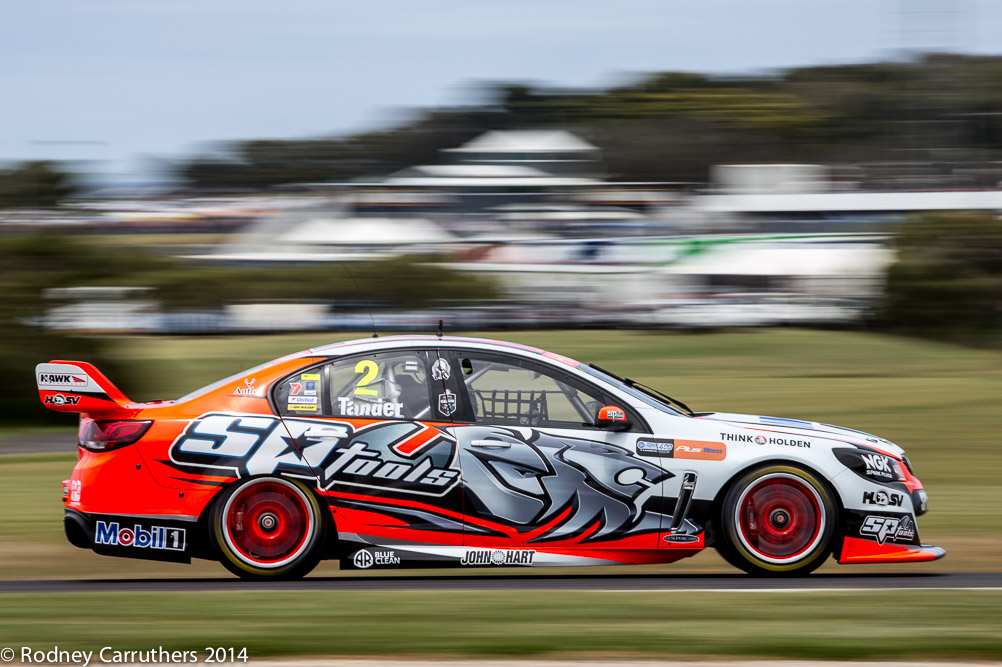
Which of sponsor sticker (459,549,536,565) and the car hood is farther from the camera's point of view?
the car hood

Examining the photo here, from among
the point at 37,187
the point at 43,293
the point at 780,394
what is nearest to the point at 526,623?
the point at 780,394

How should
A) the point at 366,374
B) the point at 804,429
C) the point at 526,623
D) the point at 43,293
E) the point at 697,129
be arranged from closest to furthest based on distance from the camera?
1. the point at 526,623
2. the point at 366,374
3. the point at 804,429
4. the point at 43,293
5. the point at 697,129

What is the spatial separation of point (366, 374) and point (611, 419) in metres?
1.47

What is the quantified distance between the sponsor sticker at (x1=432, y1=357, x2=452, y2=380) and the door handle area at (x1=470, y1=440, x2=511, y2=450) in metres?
0.45

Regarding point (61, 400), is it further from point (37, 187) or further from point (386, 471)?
point (37, 187)

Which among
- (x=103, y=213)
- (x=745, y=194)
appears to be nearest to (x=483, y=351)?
(x=103, y=213)

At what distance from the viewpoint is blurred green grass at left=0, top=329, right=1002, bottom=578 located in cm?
831

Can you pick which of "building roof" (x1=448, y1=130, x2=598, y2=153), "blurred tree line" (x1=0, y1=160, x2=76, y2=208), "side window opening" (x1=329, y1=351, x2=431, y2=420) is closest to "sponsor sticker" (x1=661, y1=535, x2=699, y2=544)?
"side window opening" (x1=329, y1=351, x2=431, y2=420)

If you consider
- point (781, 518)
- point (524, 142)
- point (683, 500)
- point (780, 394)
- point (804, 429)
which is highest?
point (524, 142)

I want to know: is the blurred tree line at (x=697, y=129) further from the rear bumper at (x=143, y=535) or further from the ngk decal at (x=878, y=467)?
the rear bumper at (x=143, y=535)

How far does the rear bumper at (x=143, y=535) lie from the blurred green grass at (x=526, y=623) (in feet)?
1.33

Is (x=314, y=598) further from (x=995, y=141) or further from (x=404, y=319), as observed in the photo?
(x=995, y=141)

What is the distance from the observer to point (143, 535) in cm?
683

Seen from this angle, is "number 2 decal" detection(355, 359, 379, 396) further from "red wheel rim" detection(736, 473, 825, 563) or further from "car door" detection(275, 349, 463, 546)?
"red wheel rim" detection(736, 473, 825, 563)
